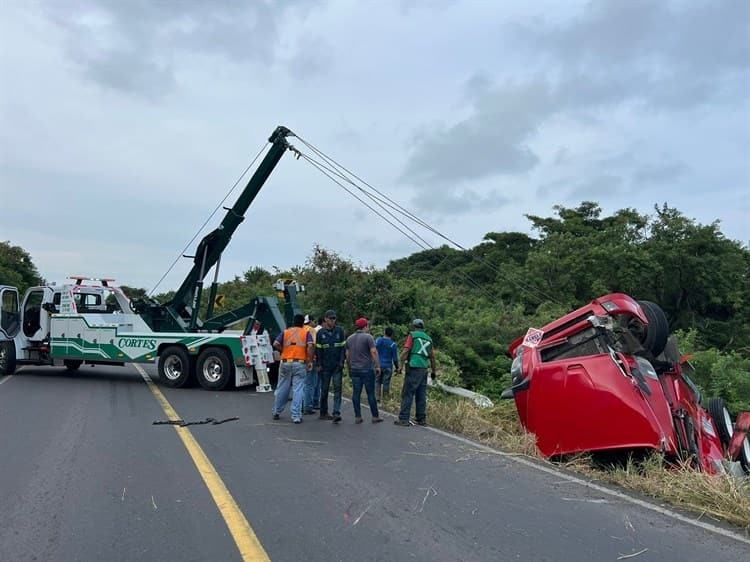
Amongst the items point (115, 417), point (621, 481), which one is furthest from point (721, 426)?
point (115, 417)

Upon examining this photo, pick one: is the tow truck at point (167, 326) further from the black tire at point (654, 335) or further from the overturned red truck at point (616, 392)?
the black tire at point (654, 335)

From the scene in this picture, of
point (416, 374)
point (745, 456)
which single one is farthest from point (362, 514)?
point (745, 456)

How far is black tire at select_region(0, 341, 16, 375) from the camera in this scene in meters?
15.8

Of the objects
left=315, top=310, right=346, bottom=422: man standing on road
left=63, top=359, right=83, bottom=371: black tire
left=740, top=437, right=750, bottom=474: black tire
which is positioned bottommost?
left=740, top=437, right=750, bottom=474: black tire

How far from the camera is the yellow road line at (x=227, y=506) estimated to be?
4266 millimetres

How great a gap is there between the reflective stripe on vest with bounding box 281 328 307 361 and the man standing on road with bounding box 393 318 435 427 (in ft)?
5.13

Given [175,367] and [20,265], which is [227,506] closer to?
[175,367]

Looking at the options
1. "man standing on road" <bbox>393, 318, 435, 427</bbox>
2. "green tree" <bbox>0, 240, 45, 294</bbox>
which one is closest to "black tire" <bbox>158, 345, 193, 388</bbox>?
"man standing on road" <bbox>393, 318, 435, 427</bbox>

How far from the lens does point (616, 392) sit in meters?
6.63

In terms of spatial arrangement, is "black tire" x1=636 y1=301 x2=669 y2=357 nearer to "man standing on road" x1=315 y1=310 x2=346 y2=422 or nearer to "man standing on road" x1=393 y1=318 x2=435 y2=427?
"man standing on road" x1=393 y1=318 x2=435 y2=427

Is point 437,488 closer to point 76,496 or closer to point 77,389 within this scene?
point 76,496

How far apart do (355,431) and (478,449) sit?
1929 millimetres

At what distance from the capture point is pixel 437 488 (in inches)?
232

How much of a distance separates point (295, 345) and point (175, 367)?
5775mm
